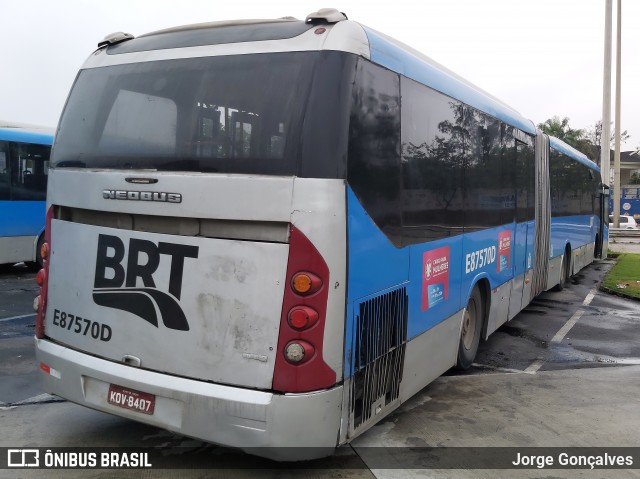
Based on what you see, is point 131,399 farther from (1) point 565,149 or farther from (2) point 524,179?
(1) point 565,149

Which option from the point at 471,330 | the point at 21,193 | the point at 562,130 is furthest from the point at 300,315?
the point at 562,130

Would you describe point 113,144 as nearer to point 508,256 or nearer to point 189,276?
point 189,276

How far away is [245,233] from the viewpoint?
3.60 metres

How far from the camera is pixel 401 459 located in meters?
4.27

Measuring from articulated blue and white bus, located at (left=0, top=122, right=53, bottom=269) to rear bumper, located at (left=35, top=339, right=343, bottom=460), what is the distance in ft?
31.1

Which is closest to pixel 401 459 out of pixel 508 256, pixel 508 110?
pixel 508 256

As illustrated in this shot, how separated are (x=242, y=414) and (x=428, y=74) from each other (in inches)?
126

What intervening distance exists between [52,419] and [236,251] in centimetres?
254

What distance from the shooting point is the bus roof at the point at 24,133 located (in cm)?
1229

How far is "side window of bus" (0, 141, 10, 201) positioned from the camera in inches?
475

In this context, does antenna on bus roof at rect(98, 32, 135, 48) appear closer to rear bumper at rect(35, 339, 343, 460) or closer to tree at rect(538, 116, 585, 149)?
rear bumper at rect(35, 339, 343, 460)

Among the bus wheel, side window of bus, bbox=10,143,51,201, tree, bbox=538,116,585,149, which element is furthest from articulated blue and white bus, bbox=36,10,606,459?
tree, bbox=538,116,585,149

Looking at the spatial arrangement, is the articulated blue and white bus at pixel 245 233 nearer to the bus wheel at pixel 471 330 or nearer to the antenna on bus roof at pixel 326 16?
the antenna on bus roof at pixel 326 16

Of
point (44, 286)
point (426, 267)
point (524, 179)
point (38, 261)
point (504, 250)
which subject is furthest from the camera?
point (38, 261)
